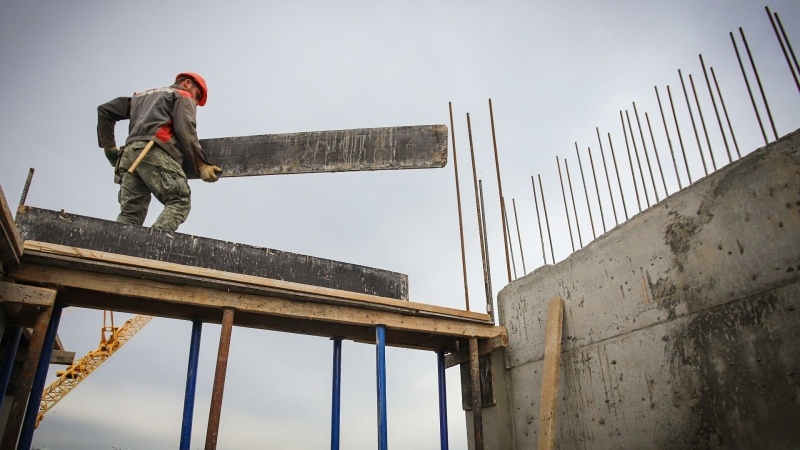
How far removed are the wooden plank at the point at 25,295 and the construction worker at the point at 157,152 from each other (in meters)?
1.15

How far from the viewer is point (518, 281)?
550 cm

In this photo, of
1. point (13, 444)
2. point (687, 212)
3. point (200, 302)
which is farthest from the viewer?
point (200, 302)

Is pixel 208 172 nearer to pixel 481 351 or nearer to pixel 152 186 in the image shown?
pixel 152 186

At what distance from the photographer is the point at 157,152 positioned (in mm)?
4738

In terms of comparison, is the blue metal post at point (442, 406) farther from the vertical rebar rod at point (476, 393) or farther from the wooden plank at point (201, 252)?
the wooden plank at point (201, 252)

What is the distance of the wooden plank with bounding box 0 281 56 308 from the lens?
3.41 meters

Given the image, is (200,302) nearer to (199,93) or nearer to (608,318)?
(199,93)

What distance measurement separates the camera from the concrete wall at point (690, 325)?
9.78 ft

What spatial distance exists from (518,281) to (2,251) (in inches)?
174

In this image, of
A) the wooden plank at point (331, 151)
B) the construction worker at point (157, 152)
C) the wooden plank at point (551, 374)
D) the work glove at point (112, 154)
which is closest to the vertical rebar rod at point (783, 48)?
the wooden plank at point (551, 374)

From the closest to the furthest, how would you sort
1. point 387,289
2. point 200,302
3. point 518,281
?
point 200,302
point 387,289
point 518,281

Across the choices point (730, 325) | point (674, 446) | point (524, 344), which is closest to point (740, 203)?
point (730, 325)

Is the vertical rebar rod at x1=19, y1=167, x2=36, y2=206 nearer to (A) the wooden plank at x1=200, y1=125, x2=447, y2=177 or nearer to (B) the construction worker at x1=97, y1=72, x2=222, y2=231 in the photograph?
(B) the construction worker at x1=97, y1=72, x2=222, y2=231

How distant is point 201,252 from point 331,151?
5.84ft
